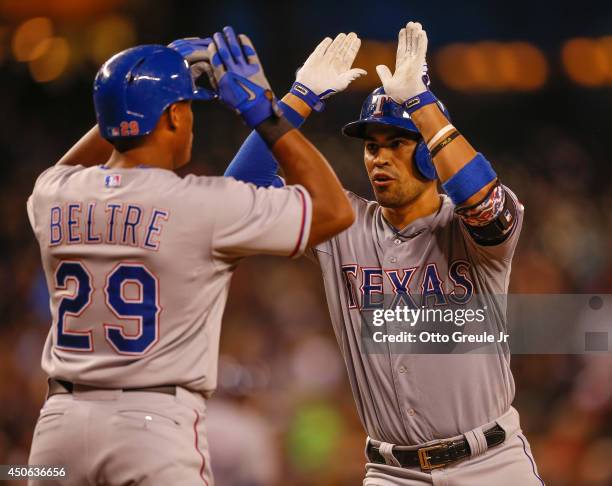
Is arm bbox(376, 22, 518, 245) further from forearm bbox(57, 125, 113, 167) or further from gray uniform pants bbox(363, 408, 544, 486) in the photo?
forearm bbox(57, 125, 113, 167)

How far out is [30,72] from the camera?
853cm

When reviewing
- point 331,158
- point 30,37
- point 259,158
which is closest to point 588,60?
point 331,158

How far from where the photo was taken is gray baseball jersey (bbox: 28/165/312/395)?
7.57 ft

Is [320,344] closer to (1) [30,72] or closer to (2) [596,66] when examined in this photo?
(1) [30,72]

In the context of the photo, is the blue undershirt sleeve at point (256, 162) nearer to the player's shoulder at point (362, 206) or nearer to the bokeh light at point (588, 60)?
the player's shoulder at point (362, 206)

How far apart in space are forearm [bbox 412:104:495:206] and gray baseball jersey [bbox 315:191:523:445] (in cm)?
22

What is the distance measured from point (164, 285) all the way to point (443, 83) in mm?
6935

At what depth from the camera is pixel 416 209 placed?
3441 mm

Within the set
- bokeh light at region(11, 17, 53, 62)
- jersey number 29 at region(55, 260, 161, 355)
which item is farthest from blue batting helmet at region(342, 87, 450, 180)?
bokeh light at region(11, 17, 53, 62)

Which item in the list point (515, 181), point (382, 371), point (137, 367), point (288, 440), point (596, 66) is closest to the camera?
point (137, 367)

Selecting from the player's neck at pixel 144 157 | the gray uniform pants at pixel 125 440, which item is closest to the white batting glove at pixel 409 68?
the player's neck at pixel 144 157

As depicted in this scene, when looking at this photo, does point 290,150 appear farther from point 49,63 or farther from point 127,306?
point 49,63

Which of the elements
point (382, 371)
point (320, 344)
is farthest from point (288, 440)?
point (382, 371)

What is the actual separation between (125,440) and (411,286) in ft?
4.70
